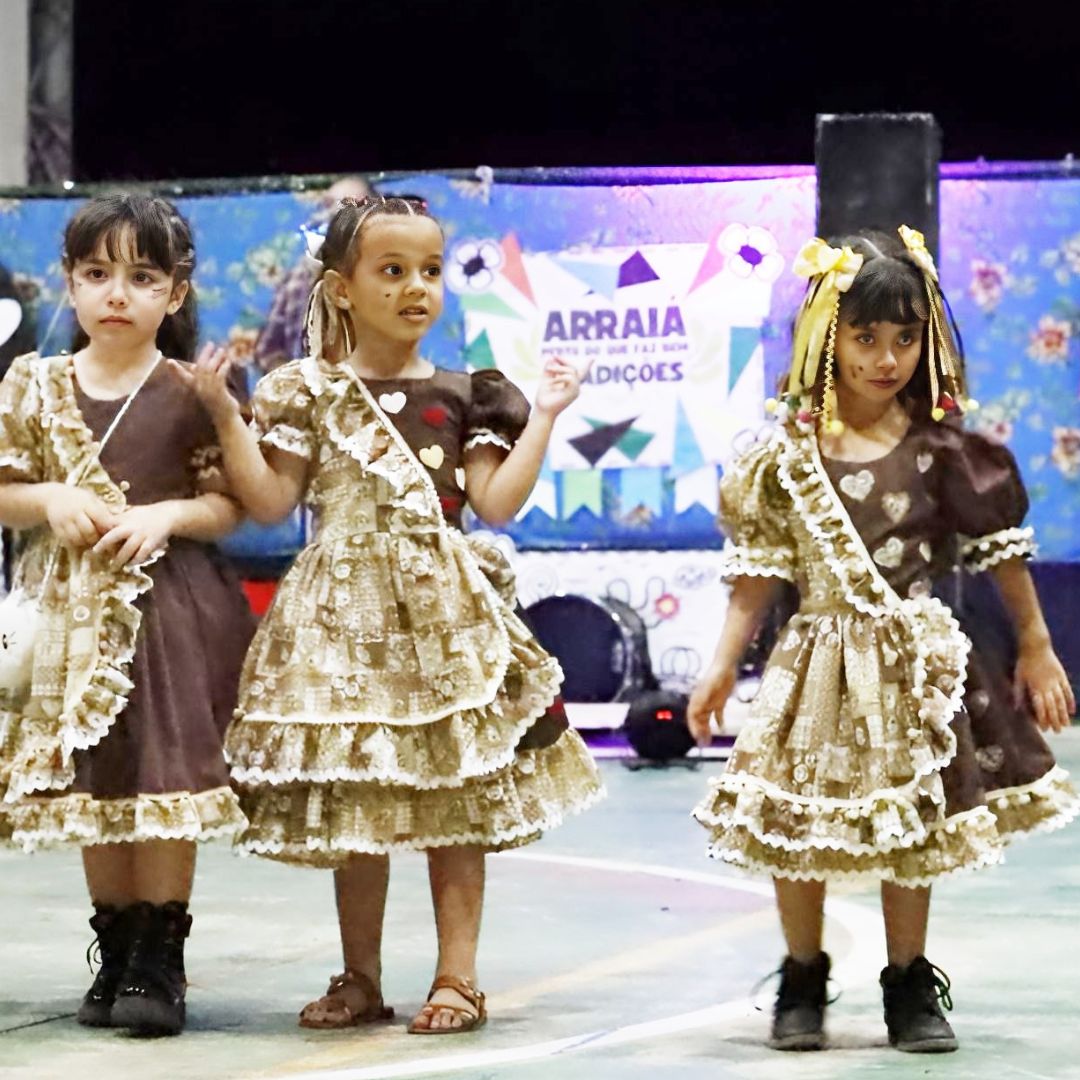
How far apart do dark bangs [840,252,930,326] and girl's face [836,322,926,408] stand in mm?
11

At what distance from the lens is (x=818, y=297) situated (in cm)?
360


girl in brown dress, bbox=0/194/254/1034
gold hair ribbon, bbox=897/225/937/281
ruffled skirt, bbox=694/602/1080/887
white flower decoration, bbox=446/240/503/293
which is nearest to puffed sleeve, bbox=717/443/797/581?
ruffled skirt, bbox=694/602/1080/887

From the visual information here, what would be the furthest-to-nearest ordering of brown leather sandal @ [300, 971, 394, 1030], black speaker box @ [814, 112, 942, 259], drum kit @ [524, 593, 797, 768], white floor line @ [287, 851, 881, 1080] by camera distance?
drum kit @ [524, 593, 797, 768], black speaker box @ [814, 112, 942, 259], brown leather sandal @ [300, 971, 394, 1030], white floor line @ [287, 851, 881, 1080]

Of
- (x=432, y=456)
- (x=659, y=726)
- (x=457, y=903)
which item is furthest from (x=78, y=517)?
(x=659, y=726)

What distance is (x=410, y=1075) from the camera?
3.21 meters

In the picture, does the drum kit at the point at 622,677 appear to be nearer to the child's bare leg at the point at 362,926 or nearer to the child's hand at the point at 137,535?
the child's bare leg at the point at 362,926

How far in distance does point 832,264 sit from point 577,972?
4.28 ft

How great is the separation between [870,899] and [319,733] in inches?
64.7

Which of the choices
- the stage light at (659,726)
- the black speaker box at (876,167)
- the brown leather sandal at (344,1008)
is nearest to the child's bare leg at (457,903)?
the brown leather sandal at (344,1008)

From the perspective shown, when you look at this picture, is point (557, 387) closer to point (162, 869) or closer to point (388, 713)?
point (388, 713)

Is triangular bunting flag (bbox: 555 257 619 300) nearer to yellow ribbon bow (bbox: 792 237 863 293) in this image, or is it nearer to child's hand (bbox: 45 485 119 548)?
yellow ribbon bow (bbox: 792 237 863 293)

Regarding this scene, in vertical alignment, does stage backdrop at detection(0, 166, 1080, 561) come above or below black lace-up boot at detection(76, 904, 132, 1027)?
above

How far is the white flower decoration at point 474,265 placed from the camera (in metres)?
8.24

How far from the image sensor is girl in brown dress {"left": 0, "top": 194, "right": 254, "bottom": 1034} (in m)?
3.54
